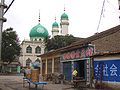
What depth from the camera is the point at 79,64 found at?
93.1ft

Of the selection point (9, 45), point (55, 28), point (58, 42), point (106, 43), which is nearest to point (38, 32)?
point (55, 28)

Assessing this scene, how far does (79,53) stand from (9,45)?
38.0 m

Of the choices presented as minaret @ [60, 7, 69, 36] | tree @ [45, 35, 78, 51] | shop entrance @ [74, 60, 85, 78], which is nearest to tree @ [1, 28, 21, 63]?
tree @ [45, 35, 78, 51]

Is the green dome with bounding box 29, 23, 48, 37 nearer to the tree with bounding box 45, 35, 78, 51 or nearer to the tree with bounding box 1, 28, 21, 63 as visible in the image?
the tree with bounding box 1, 28, 21, 63

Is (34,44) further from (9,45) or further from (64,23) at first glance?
(9,45)

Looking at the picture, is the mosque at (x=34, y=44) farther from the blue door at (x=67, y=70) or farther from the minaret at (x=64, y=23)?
the blue door at (x=67, y=70)

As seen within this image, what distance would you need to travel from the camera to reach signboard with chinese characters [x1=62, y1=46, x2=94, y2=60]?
83.4ft

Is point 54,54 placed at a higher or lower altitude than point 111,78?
higher

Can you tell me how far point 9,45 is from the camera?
63.3 meters

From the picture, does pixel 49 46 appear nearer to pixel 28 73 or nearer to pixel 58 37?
pixel 58 37

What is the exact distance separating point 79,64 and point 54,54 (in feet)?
25.0

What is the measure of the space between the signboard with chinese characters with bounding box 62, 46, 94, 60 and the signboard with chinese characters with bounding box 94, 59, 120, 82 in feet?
4.54

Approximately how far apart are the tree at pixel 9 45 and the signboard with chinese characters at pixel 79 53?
32117 mm

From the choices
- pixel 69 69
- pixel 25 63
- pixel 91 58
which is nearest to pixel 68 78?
pixel 69 69
